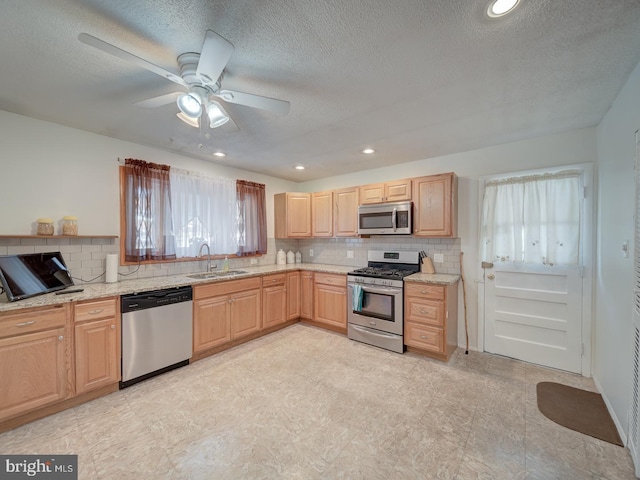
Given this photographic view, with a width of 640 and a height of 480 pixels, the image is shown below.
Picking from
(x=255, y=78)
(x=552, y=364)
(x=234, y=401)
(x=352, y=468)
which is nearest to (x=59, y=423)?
(x=234, y=401)

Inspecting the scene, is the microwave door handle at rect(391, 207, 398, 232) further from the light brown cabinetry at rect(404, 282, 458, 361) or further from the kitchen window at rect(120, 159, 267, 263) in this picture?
the kitchen window at rect(120, 159, 267, 263)

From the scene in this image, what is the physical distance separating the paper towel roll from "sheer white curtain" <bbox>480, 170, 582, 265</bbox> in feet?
14.0

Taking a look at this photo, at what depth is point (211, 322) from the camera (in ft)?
10.4

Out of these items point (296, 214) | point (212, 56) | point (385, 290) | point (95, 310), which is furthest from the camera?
point (296, 214)

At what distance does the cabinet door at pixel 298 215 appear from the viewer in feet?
15.3

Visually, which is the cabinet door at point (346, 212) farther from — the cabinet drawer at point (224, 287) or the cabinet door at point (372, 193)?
the cabinet drawer at point (224, 287)

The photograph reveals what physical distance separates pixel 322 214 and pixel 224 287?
2.01 metres

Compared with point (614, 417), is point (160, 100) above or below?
above

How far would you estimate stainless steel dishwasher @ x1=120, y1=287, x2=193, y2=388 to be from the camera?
2.51m

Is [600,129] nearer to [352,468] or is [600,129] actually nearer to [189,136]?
[352,468]

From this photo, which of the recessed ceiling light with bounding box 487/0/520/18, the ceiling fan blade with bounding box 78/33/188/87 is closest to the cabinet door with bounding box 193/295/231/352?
the ceiling fan blade with bounding box 78/33/188/87

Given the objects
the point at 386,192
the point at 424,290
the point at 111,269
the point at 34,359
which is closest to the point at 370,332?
the point at 424,290

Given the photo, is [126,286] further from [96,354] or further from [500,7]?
[500,7]

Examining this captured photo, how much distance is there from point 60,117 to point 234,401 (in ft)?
10.1
